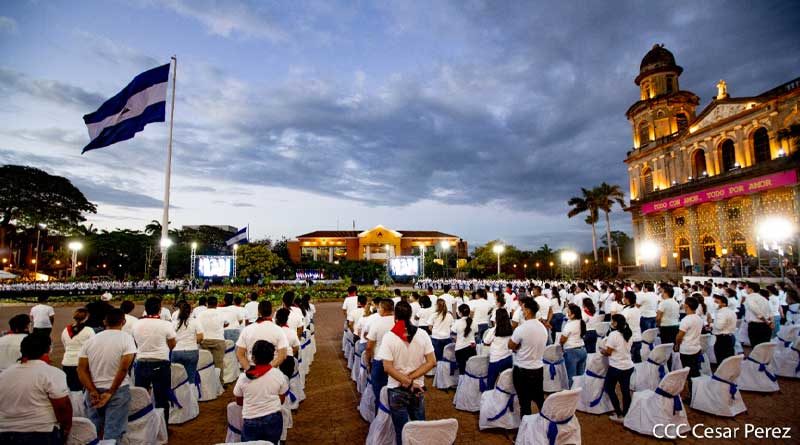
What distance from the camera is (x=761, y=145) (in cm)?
2906

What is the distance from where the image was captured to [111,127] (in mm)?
14617

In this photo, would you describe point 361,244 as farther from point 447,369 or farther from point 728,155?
point 447,369

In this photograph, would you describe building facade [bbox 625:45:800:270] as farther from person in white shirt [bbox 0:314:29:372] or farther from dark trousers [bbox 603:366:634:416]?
person in white shirt [bbox 0:314:29:372]

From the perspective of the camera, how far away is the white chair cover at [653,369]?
685cm

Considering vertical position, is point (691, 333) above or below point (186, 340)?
below

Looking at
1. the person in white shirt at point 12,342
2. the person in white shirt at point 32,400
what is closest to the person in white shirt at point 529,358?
the person in white shirt at point 32,400

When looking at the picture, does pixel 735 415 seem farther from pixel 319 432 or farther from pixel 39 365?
pixel 39 365

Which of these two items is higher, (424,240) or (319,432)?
(424,240)

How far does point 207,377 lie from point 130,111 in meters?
12.7

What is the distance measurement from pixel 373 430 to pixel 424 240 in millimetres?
62340

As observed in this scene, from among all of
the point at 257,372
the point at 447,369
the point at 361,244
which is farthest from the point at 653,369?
the point at 361,244

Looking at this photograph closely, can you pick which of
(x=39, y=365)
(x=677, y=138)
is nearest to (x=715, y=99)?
(x=677, y=138)

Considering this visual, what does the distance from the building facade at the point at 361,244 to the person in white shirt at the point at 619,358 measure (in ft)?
188

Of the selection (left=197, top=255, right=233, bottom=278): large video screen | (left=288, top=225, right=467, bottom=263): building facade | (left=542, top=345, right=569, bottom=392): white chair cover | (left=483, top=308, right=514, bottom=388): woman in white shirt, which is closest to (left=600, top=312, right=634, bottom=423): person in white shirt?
(left=542, top=345, right=569, bottom=392): white chair cover
